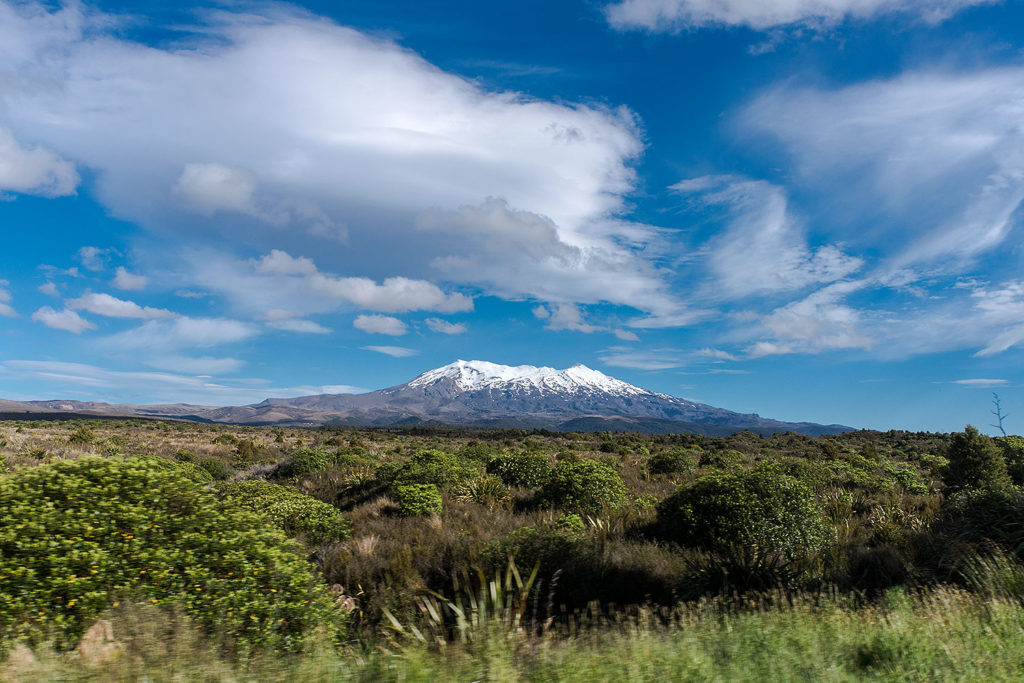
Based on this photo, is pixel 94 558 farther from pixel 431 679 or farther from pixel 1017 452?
pixel 1017 452

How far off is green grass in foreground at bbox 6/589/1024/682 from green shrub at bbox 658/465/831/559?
1.89 m

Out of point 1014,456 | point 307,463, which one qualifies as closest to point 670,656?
point 1014,456

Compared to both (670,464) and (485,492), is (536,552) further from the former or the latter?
(670,464)

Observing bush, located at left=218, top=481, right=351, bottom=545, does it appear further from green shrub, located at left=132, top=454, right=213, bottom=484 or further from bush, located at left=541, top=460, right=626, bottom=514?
bush, located at left=541, top=460, right=626, bottom=514

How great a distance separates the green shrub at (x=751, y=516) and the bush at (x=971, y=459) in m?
10.3

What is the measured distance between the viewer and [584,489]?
10633 millimetres

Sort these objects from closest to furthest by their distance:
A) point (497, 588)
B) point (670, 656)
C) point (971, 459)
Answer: point (670, 656)
point (497, 588)
point (971, 459)

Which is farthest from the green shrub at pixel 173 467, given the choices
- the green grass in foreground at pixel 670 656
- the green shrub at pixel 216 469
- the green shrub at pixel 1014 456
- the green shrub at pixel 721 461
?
the green shrub at pixel 721 461

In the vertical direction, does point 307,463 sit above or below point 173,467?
below

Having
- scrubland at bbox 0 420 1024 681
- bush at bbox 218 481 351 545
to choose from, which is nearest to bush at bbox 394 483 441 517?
scrubland at bbox 0 420 1024 681

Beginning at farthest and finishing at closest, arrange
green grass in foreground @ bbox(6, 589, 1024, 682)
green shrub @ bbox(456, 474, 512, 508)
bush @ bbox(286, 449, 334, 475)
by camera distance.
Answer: bush @ bbox(286, 449, 334, 475), green shrub @ bbox(456, 474, 512, 508), green grass in foreground @ bbox(6, 589, 1024, 682)

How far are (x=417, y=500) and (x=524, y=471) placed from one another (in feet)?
13.9

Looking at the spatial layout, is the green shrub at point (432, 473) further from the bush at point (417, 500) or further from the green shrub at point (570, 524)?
the green shrub at point (570, 524)

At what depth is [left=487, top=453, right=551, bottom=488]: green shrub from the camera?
13680mm
